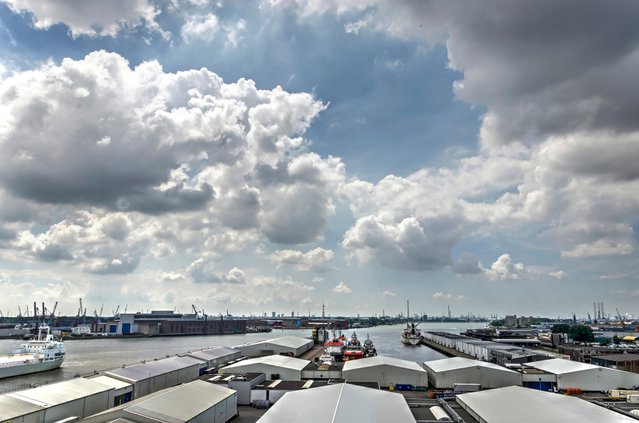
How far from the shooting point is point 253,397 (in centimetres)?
2298

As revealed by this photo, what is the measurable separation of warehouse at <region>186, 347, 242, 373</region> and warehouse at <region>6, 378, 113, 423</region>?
16067mm

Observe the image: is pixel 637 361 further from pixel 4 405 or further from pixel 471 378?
pixel 4 405

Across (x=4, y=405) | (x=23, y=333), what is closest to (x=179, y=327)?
(x=23, y=333)

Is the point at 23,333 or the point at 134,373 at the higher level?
the point at 134,373

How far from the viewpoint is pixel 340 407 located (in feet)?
50.6

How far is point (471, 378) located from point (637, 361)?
17.8 metres

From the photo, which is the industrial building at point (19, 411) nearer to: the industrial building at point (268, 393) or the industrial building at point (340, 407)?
the industrial building at point (340, 407)

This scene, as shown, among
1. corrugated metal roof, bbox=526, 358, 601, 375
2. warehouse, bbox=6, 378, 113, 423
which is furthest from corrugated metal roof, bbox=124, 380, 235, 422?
corrugated metal roof, bbox=526, 358, 601, 375

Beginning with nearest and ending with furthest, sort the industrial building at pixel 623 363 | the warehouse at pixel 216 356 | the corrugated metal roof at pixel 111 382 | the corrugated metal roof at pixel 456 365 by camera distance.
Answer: the corrugated metal roof at pixel 111 382 → the corrugated metal roof at pixel 456 365 → the industrial building at pixel 623 363 → the warehouse at pixel 216 356

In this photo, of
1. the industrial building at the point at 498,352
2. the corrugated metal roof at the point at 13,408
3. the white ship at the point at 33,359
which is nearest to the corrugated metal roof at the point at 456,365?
the industrial building at the point at 498,352

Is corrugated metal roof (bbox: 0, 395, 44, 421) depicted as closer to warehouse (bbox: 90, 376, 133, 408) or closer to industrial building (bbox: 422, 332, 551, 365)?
warehouse (bbox: 90, 376, 133, 408)

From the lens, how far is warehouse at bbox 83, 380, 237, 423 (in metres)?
15.0

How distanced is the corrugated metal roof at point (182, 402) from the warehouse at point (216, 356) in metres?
17.5

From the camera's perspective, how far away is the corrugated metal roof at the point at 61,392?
1738 cm
